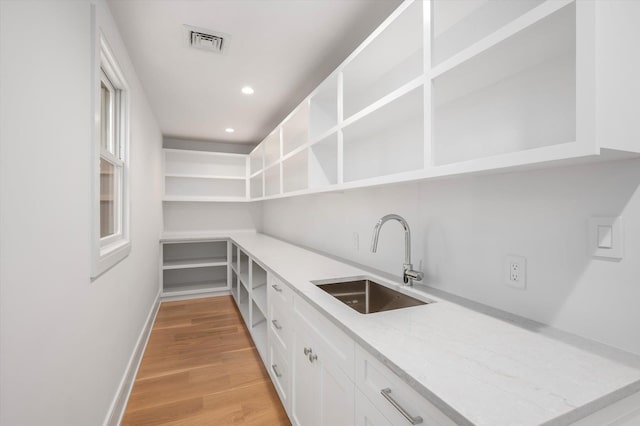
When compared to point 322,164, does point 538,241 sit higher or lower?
lower

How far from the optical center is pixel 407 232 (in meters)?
1.50

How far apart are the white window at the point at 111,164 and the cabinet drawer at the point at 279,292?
95cm

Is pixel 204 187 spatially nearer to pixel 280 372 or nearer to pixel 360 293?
pixel 280 372

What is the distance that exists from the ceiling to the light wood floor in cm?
241

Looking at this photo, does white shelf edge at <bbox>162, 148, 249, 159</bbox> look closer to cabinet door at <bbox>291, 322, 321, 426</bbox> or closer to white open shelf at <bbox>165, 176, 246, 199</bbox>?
white open shelf at <bbox>165, 176, 246, 199</bbox>

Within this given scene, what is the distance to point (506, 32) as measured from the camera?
0.86m

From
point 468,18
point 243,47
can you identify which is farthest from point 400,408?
point 243,47

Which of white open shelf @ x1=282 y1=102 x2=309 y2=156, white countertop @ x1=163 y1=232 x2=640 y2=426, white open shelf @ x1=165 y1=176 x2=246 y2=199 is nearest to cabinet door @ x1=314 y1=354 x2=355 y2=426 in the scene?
white countertop @ x1=163 y1=232 x2=640 y2=426

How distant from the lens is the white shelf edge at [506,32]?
0.76 m

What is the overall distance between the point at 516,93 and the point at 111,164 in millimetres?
2290

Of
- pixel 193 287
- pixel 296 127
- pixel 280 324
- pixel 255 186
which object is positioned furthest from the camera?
pixel 255 186

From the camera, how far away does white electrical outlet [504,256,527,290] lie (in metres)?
1.09

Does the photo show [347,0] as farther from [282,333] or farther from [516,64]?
[282,333]

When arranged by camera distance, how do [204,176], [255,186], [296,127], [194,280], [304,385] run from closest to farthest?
1. [304,385]
2. [296,127]
3. [204,176]
4. [194,280]
5. [255,186]
